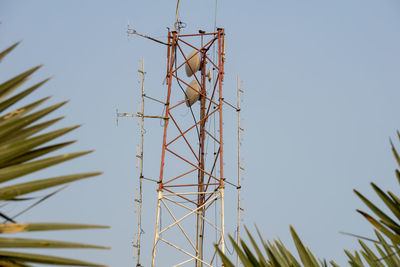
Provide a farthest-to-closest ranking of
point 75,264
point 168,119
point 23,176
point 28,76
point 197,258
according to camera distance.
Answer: point 168,119, point 197,258, point 28,76, point 23,176, point 75,264

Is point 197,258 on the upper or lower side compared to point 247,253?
upper

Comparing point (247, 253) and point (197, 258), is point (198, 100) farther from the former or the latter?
point (247, 253)

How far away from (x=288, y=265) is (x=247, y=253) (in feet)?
2.40

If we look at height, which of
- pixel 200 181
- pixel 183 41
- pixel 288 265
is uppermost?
pixel 183 41

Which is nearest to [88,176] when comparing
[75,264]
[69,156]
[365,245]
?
[69,156]

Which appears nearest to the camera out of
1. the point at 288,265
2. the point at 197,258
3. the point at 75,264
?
the point at 75,264

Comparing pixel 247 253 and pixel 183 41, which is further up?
pixel 183 41

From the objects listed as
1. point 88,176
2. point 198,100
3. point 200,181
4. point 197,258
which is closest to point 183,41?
point 198,100

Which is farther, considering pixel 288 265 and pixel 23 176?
pixel 288 265

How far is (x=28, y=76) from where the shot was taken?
289cm

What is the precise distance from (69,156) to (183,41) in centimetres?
1345

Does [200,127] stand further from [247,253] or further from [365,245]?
[247,253]

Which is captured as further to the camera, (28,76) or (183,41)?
(183,41)

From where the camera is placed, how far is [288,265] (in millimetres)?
4203
